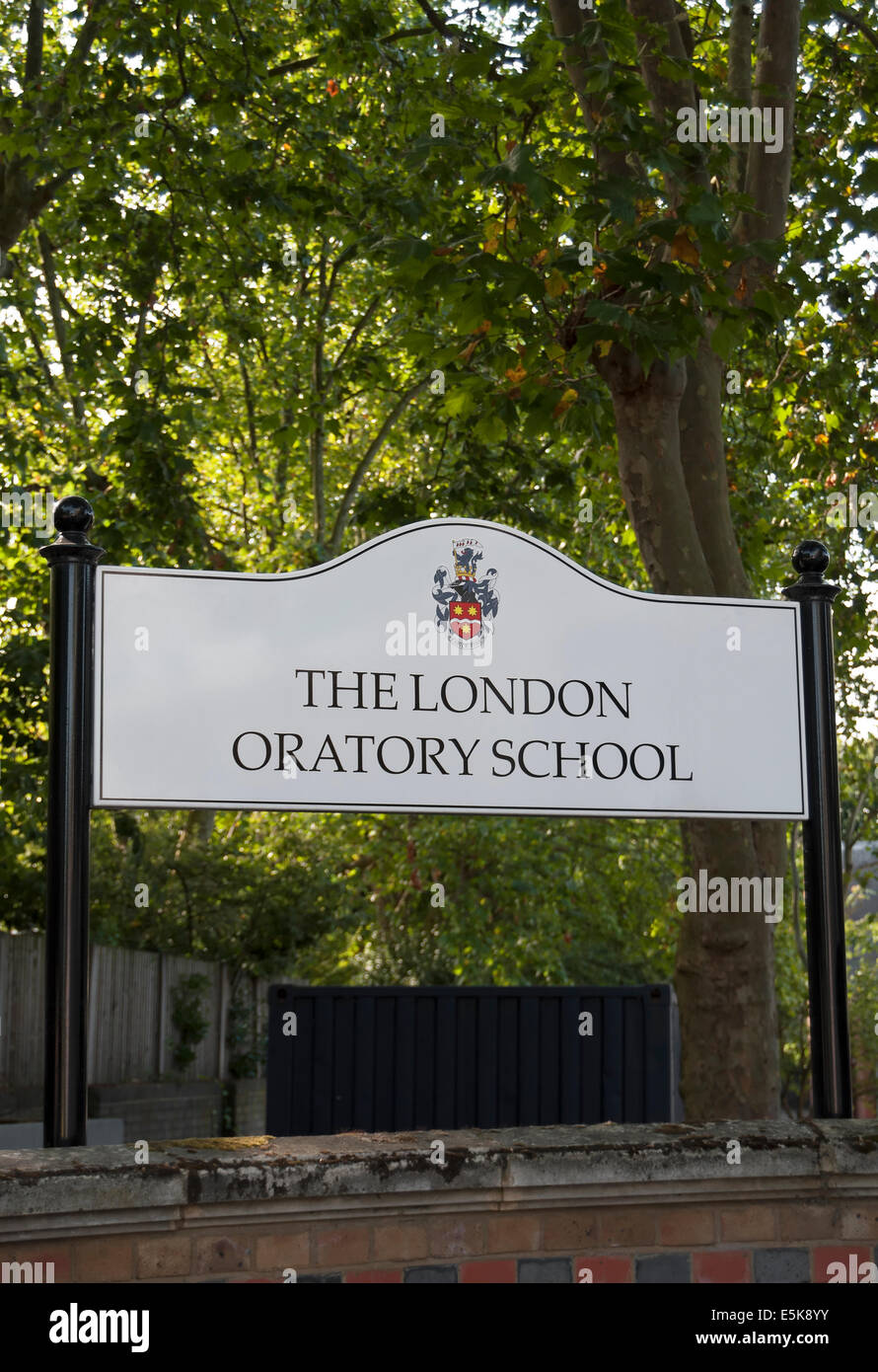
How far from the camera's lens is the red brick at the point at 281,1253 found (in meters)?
3.44

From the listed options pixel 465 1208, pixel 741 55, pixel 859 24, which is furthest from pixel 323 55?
pixel 465 1208

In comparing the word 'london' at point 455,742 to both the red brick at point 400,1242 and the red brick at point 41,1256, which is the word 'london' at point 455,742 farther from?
the red brick at point 41,1256

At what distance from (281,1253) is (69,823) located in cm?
126

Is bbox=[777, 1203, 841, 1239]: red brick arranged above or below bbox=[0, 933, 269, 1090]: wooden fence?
above

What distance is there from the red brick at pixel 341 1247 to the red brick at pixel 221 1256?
6.8 inches

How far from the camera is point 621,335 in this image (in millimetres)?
5879

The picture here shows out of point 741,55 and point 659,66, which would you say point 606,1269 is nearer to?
point 659,66

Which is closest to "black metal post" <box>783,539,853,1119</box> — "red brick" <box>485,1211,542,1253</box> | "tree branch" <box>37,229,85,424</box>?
Answer: "red brick" <box>485,1211,542,1253</box>

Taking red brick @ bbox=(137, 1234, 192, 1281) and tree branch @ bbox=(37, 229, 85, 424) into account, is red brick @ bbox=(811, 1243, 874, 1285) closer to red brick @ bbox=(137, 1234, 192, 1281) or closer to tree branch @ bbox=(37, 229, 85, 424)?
red brick @ bbox=(137, 1234, 192, 1281)

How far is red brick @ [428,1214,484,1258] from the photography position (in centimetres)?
354

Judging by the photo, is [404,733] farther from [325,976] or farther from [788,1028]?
[788,1028]

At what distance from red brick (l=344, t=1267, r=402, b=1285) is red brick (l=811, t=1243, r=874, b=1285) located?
3.64 feet

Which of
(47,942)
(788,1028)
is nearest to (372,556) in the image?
(47,942)
